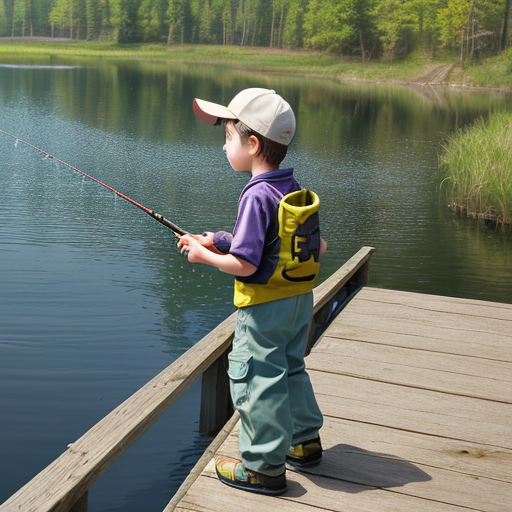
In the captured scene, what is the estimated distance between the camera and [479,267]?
783cm

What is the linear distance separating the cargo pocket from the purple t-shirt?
235 millimetres

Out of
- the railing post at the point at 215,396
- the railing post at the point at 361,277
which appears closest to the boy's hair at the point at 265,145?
the railing post at the point at 215,396

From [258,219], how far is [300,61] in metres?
53.2

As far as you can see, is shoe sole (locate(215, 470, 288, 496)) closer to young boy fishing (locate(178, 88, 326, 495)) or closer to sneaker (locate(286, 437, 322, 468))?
young boy fishing (locate(178, 88, 326, 495))

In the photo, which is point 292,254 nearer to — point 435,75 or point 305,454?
point 305,454

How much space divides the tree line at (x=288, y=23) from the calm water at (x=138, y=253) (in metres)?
36.6

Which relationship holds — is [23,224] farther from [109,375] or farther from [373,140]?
[373,140]

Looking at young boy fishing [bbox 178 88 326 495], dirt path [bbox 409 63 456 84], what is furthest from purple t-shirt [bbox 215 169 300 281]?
dirt path [bbox 409 63 456 84]

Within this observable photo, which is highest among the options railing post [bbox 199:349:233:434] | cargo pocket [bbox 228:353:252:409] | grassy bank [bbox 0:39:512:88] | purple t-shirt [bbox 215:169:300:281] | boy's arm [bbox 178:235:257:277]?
grassy bank [bbox 0:39:512:88]

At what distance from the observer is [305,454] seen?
2.32 meters

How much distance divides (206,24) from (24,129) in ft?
218

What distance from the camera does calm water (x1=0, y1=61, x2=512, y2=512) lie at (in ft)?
13.3

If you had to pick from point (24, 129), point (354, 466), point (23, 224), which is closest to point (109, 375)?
point (354, 466)

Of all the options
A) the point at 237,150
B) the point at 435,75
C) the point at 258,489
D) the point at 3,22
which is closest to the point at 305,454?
the point at 258,489
